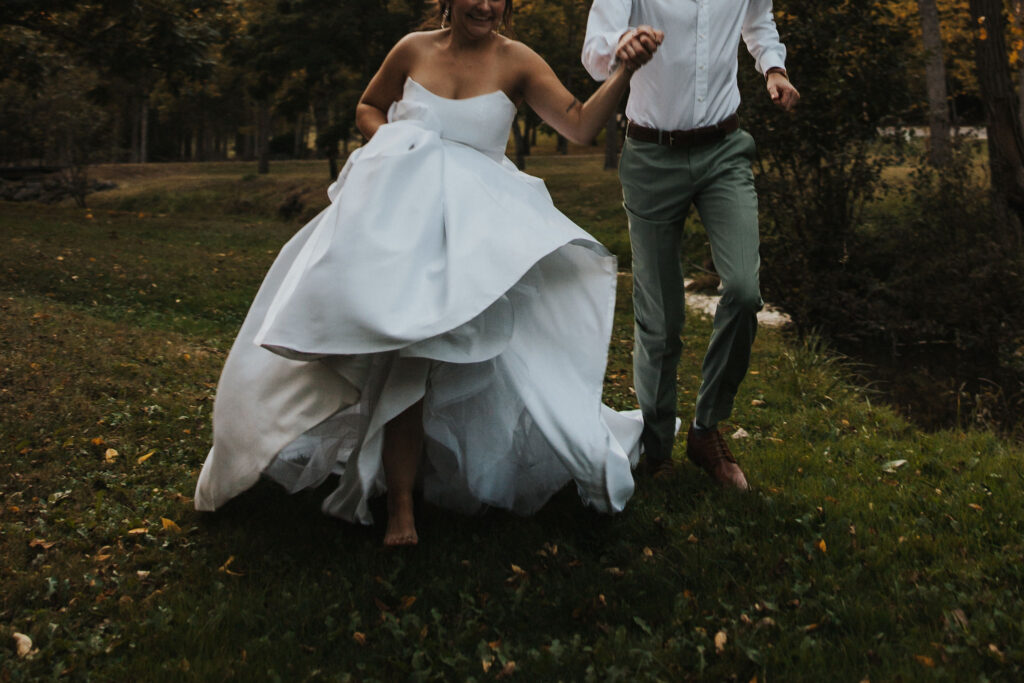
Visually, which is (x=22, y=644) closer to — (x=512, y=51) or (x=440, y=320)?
(x=440, y=320)

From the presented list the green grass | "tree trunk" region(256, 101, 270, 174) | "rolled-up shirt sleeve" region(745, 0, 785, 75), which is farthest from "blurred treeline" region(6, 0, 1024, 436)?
"tree trunk" region(256, 101, 270, 174)

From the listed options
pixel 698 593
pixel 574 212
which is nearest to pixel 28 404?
pixel 698 593

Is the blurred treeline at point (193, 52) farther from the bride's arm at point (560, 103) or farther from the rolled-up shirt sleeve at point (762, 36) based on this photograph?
the bride's arm at point (560, 103)

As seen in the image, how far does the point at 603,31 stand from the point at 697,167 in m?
0.73

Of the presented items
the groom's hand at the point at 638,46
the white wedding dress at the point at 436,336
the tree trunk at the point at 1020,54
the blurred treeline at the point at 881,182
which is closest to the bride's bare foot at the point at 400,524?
the white wedding dress at the point at 436,336

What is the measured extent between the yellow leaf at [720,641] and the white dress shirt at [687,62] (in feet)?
7.50

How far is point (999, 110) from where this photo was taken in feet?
39.0

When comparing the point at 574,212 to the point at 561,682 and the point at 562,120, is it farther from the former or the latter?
the point at 561,682

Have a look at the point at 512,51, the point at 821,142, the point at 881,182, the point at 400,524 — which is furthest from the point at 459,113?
the point at 821,142

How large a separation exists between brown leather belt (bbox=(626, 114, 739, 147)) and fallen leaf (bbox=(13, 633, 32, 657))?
3199 mm

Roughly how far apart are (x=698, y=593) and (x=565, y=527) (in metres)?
0.83

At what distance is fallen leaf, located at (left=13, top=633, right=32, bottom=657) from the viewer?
3466mm

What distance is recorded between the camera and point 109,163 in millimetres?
46656

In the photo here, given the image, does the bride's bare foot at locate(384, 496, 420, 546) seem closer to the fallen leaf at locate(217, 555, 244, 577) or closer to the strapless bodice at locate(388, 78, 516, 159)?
the fallen leaf at locate(217, 555, 244, 577)
